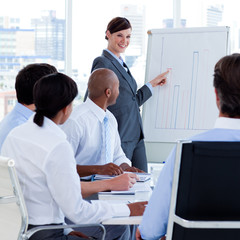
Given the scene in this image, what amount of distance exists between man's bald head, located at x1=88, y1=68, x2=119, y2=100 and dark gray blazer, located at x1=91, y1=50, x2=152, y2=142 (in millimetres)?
795

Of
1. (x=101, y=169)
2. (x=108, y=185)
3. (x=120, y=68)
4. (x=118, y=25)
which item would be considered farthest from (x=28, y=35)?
(x=108, y=185)

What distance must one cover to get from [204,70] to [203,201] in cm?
261

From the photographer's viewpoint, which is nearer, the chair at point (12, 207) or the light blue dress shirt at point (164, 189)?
the light blue dress shirt at point (164, 189)

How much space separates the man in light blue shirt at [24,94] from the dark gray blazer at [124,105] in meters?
1.26

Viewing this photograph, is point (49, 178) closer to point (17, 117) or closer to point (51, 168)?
point (51, 168)

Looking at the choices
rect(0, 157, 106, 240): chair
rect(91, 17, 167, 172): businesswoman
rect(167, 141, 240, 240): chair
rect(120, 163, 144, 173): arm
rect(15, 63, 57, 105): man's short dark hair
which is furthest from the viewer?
rect(91, 17, 167, 172): businesswoman

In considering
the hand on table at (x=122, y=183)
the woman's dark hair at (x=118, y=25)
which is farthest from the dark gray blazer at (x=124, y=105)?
the hand on table at (x=122, y=183)

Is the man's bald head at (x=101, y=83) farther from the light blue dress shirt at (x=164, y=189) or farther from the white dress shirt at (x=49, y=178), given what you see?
the light blue dress shirt at (x=164, y=189)

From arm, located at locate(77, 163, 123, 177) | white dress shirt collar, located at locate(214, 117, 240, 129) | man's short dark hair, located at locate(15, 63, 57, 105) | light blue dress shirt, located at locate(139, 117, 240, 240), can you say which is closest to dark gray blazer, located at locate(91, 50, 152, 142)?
arm, located at locate(77, 163, 123, 177)

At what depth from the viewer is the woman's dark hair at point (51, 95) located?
1.99 metres

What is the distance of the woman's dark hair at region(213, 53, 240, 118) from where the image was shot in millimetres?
1576

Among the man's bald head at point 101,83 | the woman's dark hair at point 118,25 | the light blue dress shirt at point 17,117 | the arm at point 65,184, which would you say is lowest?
the arm at point 65,184

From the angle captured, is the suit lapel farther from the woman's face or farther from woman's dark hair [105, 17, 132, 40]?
woman's dark hair [105, 17, 132, 40]

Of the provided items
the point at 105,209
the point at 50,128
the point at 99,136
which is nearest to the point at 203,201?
the point at 105,209
